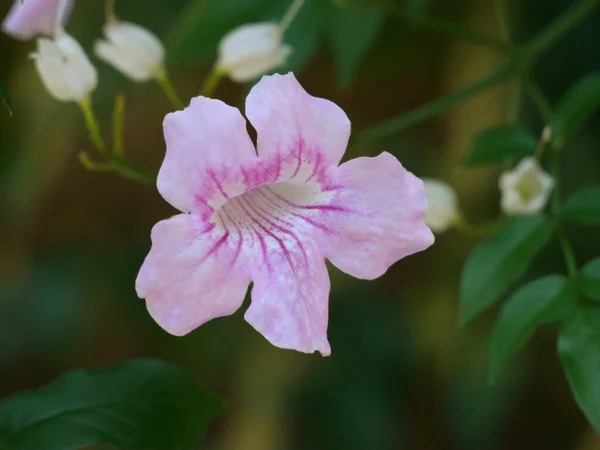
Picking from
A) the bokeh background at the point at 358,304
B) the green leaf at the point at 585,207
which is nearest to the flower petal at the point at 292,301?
the green leaf at the point at 585,207

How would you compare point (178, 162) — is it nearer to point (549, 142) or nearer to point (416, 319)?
point (549, 142)

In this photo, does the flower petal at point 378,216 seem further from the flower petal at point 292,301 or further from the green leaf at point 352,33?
the green leaf at point 352,33

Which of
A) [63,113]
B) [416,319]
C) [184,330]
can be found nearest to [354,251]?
[184,330]

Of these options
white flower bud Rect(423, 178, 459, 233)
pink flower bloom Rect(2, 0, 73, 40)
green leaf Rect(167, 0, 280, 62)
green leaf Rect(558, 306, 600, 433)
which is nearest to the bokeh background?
green leaf Rect(167, 0, 280, 62)

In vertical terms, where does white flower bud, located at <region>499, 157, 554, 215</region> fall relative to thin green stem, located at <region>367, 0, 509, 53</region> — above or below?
below

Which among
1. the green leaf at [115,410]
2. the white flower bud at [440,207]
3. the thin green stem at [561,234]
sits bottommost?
the green leaf at [115,410]

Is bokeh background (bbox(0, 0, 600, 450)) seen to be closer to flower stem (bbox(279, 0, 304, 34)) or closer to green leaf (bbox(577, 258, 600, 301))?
flower stem (bbox(279, 0, 304, 34))
